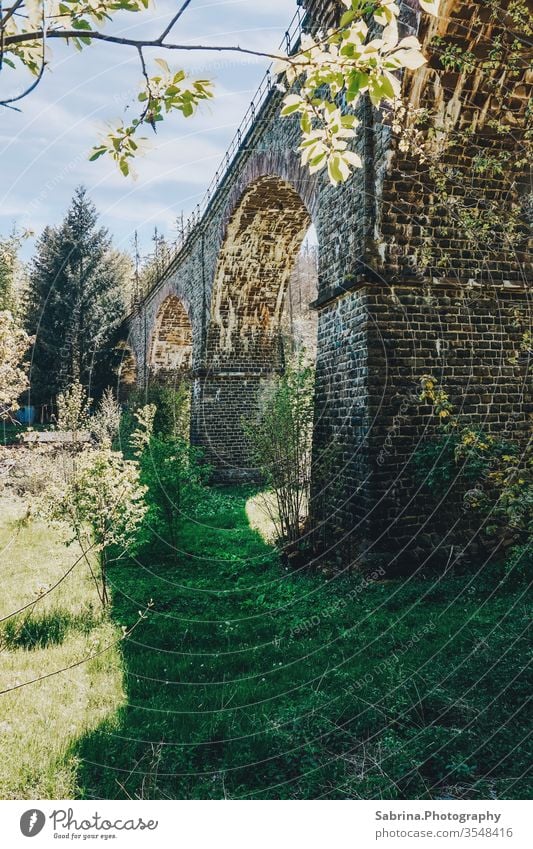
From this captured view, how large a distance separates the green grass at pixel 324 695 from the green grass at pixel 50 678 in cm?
13

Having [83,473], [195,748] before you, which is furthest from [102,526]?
[195,748]

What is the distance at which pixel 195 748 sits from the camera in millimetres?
2971

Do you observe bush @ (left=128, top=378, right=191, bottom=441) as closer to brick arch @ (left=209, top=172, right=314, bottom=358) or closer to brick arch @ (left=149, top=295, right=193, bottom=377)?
brick arch @ (left=209, top=172, right=314, bottom=358)

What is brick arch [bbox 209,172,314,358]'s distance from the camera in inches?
449

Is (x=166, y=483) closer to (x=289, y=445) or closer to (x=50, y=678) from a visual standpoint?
(x=289, y=445)

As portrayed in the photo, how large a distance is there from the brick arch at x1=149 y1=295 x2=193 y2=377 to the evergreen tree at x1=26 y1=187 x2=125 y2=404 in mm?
2670

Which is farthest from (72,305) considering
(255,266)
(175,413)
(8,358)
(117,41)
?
(117,41)

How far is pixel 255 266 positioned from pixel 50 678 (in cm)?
1117

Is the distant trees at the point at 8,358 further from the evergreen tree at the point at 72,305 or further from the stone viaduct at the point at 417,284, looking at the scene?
the evergreen tree at the point at 72,305

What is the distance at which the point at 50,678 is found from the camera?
371 centimetres

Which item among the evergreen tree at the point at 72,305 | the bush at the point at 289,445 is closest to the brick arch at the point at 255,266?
the bush at the point at 289,445

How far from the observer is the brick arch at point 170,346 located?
2252cm

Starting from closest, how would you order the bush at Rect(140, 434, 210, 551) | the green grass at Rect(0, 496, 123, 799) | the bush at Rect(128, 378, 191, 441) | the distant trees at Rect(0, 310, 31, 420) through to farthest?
the green grass at Rect(0, 496, 123, 799), the distant trees at Rect(0, 310, 31, 420), the bush at Rect(140, 434, 210, 551), the bush at Rect(128, 378, 191, 441)

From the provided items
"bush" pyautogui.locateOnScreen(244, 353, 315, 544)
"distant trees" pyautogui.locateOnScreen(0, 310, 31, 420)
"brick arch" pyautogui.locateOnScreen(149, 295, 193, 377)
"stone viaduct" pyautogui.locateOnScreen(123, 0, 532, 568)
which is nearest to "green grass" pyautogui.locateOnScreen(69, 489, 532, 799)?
"stone viaduct" pyautogui.locateOnScreen(123, 0, 532, 568)
